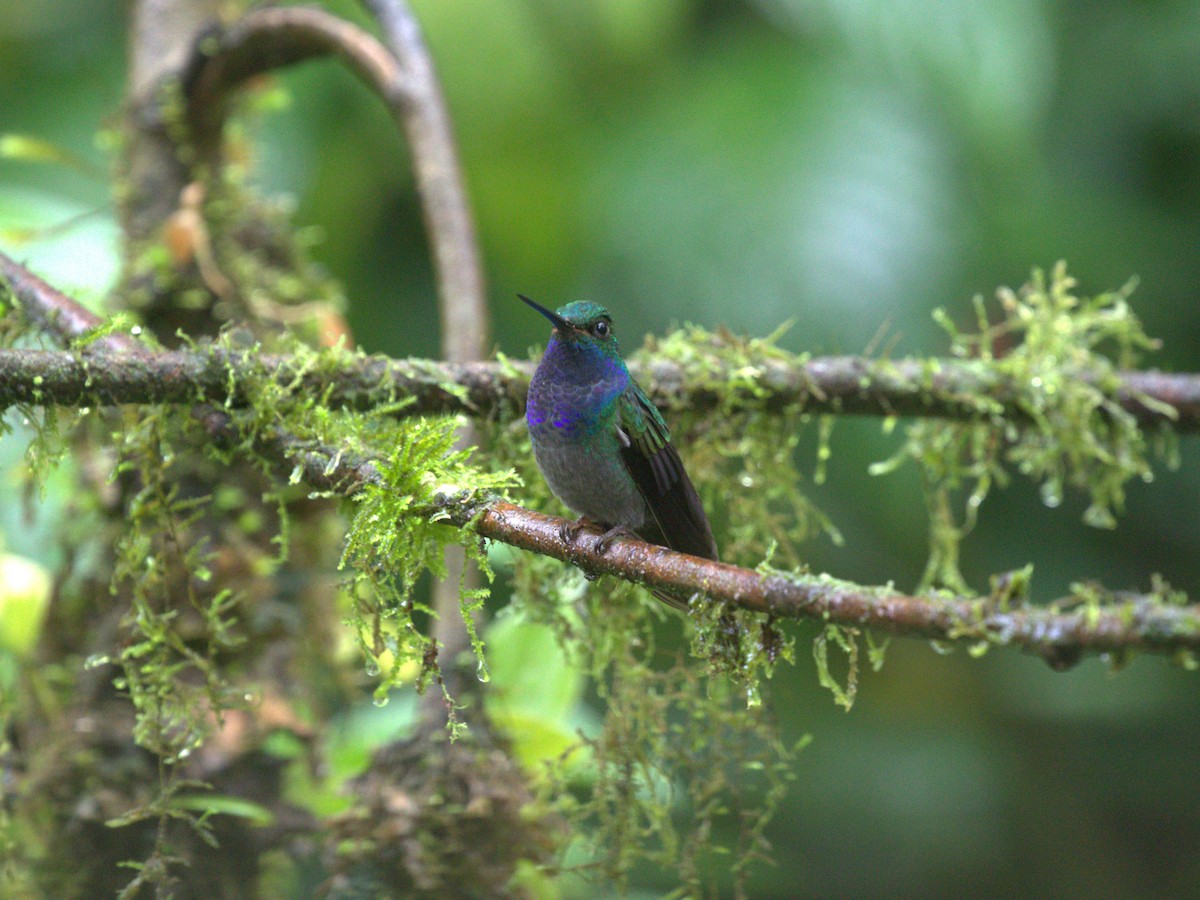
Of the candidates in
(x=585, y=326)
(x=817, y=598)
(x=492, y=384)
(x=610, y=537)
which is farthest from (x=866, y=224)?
(x=817, y=598)

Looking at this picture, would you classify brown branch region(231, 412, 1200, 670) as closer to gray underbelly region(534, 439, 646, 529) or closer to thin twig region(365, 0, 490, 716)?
gray underbelly region(534, 439, 646, 529)

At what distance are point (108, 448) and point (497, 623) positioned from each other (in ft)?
2.95

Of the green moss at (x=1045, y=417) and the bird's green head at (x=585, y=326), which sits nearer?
the bird's green head at (x=585, y=326)

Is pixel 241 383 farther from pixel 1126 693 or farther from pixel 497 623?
pixel 1126 693

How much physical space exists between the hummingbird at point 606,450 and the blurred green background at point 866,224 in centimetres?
Answer: 204

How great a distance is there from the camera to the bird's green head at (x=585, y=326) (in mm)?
1777

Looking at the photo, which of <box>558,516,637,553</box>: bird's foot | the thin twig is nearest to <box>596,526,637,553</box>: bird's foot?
<box>558,516,637,553</box>: bird's foot

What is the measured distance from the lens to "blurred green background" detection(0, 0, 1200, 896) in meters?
3.79

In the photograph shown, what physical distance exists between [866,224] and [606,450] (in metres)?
2.48

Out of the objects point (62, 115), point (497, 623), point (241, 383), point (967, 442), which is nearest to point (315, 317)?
point (497, 623)

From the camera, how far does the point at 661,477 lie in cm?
171

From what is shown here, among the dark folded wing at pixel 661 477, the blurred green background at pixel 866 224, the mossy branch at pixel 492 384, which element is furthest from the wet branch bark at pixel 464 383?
the blurred green background at pixel 866 224

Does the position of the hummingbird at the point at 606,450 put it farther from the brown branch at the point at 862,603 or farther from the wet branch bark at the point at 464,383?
the brown branch at the point at 862,603

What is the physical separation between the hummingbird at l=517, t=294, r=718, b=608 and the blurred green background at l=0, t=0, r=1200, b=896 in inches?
80.2
